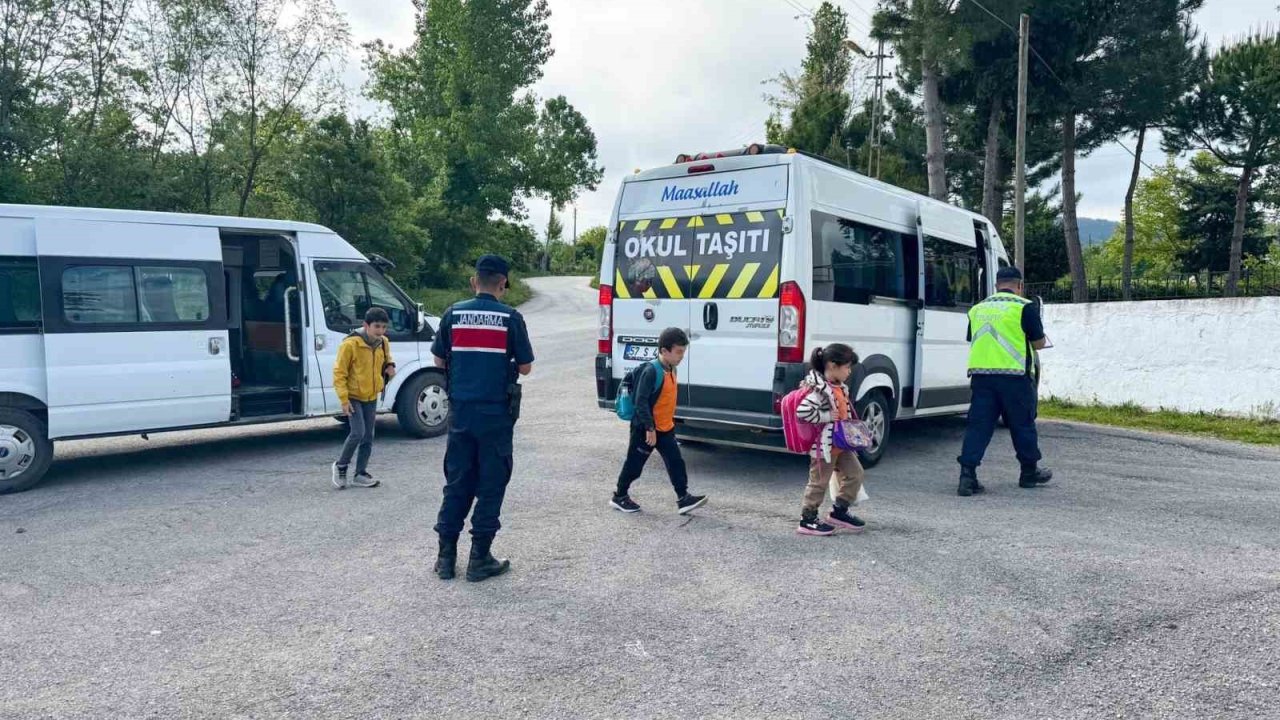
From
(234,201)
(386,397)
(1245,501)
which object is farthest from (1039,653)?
(234,201)

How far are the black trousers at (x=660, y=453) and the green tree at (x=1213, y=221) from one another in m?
29.3

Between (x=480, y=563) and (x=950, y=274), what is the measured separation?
5933 millimetres

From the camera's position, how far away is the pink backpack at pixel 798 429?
535cm

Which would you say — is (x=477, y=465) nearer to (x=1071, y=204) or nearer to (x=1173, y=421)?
(x=1173, y=421)

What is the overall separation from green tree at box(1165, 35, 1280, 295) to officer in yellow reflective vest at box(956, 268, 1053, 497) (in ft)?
64.7

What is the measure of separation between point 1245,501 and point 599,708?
588 cm

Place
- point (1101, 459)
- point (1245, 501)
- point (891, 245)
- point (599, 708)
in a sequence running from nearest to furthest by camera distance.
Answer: point (599, 708) < point (1245, 501) < point (891, 245) < point (1101, 459)

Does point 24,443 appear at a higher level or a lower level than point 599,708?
higher

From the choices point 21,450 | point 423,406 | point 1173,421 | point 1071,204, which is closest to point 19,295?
point 21,450

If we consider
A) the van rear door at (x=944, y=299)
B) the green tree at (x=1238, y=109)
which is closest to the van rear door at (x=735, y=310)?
the van rear door at (x=944, y=299)

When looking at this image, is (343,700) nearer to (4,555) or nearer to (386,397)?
(4,555)

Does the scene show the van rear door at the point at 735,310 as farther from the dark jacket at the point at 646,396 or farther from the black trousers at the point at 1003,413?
the black trousers at the point at 1003,413

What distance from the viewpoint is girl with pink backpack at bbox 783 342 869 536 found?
17.4 feet

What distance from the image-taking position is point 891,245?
7625 mm
